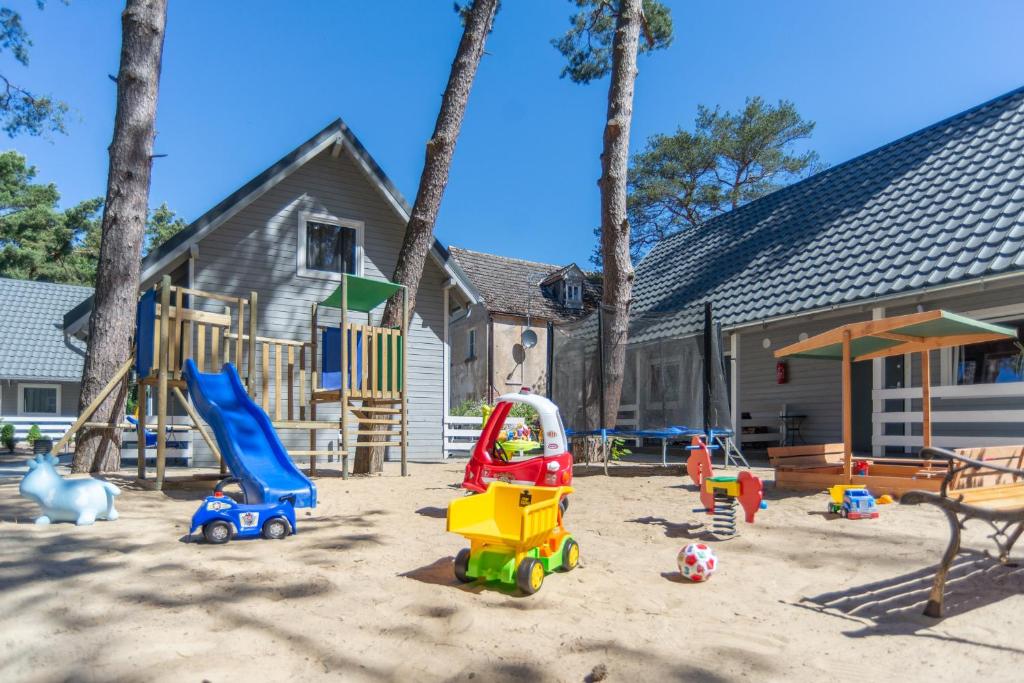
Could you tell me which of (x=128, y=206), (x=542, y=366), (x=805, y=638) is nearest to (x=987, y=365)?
(x=805, y=638)

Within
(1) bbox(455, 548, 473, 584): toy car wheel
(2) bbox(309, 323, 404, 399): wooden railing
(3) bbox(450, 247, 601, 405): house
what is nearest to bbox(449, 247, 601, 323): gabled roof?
(3) bbox(450, 247, 601, 405): house

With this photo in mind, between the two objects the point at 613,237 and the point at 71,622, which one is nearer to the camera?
the point at 71,622

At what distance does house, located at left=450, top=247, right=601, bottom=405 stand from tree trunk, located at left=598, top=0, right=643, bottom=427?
13.9m

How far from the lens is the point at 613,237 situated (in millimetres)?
11148

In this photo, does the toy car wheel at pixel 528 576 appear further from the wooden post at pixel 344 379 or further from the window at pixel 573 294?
the window at pixel 573 294

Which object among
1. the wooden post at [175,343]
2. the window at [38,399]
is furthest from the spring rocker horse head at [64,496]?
the window at [38,399]

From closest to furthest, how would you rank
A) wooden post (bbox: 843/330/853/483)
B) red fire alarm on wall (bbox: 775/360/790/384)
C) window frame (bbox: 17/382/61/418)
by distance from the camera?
wooden post (bbox: 843/330/853/483)
red fire alarm on wall (bbox: 775/360/790/384)
window frame (bbox: 17/382/61/418)

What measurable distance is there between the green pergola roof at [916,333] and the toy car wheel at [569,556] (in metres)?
4.28

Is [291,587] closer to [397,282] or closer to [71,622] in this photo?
[71,622]

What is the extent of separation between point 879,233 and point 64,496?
12.6 m

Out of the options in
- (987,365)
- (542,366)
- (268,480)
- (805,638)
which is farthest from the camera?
(542,366)

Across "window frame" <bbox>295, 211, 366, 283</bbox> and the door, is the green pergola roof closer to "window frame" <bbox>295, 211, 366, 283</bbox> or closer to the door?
the door

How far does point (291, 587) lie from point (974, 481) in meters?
5.83

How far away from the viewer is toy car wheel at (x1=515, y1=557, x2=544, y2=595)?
3.86m
